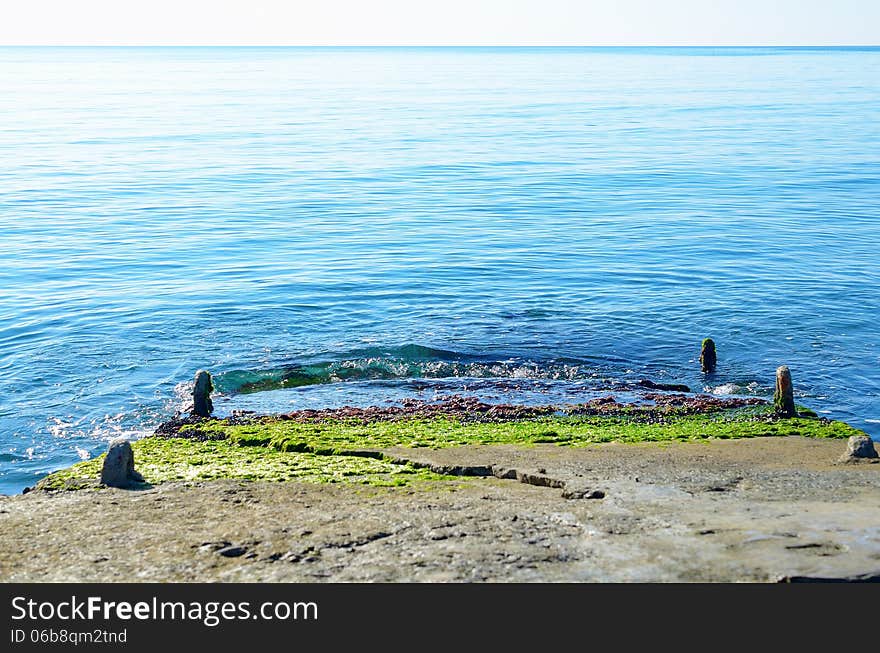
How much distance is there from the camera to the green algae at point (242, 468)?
20.0 m

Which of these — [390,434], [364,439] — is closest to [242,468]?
[364,439]

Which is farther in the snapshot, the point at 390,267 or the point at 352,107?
the point at 352,107

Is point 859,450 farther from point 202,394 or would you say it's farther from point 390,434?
point 202,394

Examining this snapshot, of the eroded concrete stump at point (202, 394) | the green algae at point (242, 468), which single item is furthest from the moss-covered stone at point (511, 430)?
the eroded concrete stump at point (202, 394)

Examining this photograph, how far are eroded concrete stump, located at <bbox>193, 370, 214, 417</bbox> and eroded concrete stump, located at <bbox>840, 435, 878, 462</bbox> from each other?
15106mm

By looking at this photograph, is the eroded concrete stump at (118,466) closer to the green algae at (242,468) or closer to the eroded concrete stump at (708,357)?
the green algae at (242,468)

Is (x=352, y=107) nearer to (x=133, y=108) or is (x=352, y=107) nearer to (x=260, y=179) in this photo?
(x=133, y=108)

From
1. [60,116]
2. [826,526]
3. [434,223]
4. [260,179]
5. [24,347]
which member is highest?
[60,116]

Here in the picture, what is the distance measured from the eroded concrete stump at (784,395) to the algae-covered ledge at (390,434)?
32 centimetres

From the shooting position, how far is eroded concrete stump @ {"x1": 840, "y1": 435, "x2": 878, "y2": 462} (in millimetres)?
21000

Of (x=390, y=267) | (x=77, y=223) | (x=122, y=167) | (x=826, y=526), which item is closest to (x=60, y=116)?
(x=122, y=167)

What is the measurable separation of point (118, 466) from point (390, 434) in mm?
6416

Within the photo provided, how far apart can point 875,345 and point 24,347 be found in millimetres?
27669

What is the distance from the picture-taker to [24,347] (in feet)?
111
